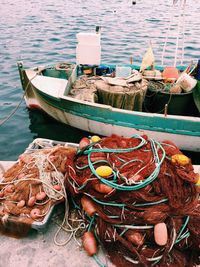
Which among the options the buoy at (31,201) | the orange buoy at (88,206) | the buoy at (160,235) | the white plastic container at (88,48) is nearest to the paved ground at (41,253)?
the buoy at (31,201)

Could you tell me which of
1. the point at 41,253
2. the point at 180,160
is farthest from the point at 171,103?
the point at 41,253

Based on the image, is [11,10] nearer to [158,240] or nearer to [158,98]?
[158,98]

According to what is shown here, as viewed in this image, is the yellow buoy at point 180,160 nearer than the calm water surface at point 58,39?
Yes

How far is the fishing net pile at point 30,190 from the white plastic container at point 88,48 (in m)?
5.03

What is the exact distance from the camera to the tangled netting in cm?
279

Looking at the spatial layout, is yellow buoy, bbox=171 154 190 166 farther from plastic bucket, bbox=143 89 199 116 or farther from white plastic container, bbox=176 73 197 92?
white plastic container, bbox=176 73 197 92

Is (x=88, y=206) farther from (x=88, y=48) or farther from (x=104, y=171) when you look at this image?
(x=88, y=48)

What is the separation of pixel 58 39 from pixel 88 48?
11571mm

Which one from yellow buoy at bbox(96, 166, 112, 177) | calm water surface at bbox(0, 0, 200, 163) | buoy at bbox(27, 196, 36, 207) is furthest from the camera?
calm water surface at bbox(0, 0, 200, 163)

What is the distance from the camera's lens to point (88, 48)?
7.99m

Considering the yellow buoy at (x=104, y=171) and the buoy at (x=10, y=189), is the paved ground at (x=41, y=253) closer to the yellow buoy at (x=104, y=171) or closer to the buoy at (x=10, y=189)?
the buoy at (x=10, y=189)

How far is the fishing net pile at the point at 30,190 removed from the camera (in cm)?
317

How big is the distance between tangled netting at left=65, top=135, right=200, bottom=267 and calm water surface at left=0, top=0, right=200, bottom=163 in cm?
491

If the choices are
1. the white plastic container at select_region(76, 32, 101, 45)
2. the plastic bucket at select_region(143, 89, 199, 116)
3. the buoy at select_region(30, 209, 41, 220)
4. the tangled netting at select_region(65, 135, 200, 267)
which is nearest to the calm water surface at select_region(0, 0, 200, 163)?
the plastic bucket at select_region(143, 89, 199, 116)
